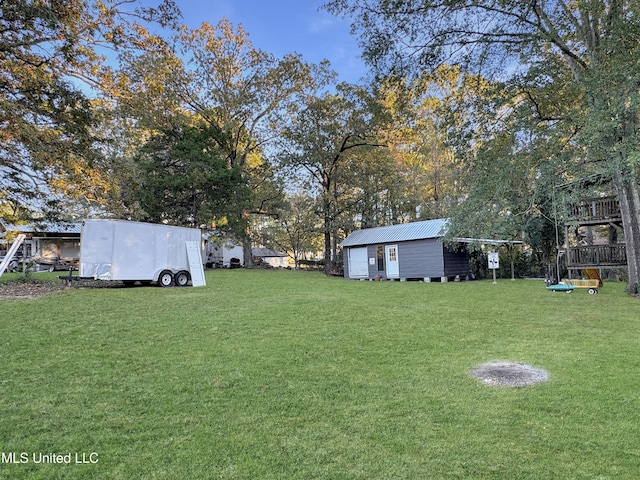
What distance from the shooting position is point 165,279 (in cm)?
1409

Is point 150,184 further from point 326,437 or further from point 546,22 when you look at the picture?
point 326,437

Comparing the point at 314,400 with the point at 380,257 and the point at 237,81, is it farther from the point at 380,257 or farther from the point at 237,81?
the point at 237,81

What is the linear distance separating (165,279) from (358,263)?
10.5 m

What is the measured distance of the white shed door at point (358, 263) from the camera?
68.0ft

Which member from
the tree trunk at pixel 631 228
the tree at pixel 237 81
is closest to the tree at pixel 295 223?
the tree at pixel 237 81

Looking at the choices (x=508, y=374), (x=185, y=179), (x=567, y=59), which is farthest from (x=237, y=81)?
(x=508, y=374)

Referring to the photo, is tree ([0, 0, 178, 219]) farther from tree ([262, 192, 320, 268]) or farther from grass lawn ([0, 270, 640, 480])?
tree ([262, 192, 320, 268])

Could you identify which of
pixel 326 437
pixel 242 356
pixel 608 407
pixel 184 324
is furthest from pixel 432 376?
pixel 184 324

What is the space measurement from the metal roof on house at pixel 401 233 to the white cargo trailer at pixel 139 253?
9.01 m

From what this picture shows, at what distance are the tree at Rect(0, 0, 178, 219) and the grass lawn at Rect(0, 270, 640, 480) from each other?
204 inches

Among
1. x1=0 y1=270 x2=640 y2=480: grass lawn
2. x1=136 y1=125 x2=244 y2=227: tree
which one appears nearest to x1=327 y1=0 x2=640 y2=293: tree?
x1=0 y1=270 x2=640 y2=480: grass lawn

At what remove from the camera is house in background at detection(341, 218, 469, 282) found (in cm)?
1756

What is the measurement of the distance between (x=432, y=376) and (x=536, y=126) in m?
8.95

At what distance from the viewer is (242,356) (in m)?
4.59
